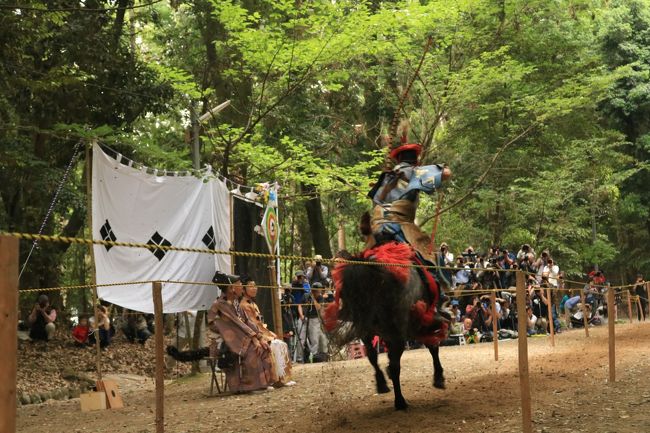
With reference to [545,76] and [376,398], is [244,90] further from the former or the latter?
[376,398]

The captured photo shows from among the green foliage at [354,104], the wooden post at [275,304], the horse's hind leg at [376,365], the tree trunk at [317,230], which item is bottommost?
the horse's hind leg at [376,365]

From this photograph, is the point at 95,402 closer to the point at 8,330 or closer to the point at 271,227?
the point at 271,227

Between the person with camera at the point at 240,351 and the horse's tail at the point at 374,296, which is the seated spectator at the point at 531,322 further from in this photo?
the horse's tail at the point at 374,296

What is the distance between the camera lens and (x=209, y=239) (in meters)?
11.9

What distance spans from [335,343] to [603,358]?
5356 millimetres

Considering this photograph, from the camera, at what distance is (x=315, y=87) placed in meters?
20.9

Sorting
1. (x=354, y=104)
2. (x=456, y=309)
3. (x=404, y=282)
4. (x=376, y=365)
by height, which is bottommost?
(x=376, y=365)

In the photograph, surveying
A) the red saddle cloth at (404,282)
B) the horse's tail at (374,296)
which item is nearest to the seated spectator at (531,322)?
the red saddle cloth at (404,282)

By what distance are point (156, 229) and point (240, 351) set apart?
2.15m

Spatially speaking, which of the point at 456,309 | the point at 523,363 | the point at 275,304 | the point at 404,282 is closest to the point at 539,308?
the point at 456,309

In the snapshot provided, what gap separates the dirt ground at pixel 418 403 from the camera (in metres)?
6.77

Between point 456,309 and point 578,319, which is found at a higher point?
point 456,309

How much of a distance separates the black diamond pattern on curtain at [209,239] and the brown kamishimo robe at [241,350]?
144 centimetres

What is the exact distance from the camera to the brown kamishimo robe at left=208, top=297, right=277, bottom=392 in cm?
1059
